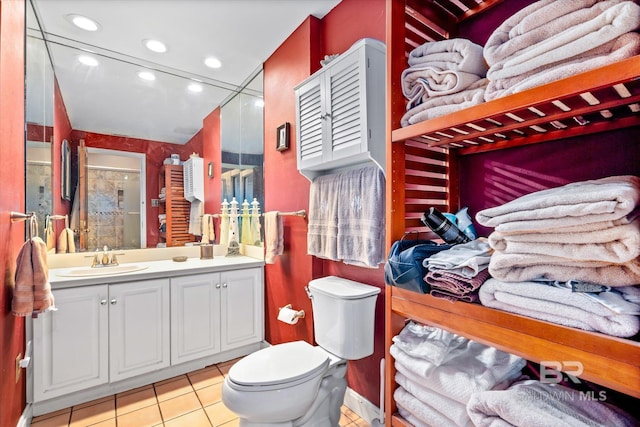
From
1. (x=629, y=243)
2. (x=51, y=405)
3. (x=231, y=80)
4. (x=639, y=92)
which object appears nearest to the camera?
(x=629, y=243)

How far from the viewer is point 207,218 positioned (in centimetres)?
279

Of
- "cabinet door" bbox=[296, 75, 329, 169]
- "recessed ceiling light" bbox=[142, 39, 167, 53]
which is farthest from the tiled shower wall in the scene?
"cabinet door" bbox=[296, 75, 329, 169]

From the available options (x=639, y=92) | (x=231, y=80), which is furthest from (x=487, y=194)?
(x=231, y=80)

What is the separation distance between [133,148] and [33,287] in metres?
1.37

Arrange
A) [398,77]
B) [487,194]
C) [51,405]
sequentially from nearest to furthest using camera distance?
[398,77]
[487,194]
[51,405]

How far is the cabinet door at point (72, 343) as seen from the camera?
171 cm

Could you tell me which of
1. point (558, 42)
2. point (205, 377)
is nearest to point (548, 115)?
point (558, 42)

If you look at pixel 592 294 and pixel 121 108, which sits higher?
pixel 121 108

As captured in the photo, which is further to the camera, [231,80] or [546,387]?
[231,80]

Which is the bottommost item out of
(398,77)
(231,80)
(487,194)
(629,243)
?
(629,243)

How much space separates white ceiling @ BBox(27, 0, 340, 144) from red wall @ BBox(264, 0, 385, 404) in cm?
14

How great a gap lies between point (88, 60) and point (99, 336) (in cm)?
201

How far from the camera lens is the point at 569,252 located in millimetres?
608

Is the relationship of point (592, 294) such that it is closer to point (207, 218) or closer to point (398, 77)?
point (398, 77)
